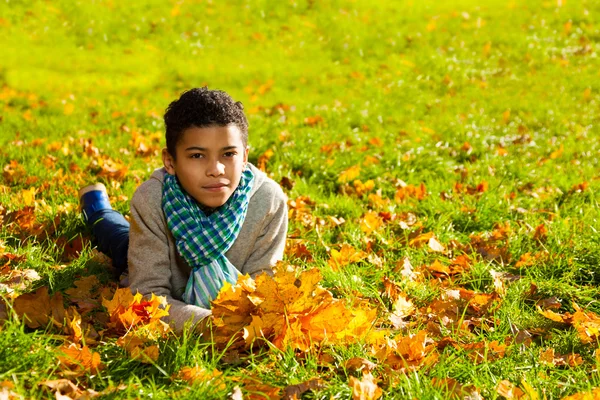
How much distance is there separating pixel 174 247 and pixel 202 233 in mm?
223

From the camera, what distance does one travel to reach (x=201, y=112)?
110 inches

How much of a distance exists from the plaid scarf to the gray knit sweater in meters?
0.07

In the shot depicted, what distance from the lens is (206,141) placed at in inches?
111

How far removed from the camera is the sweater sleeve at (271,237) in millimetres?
3162

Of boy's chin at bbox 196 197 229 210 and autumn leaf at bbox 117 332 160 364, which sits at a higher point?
boy's chin at bbox 196 197 229 210

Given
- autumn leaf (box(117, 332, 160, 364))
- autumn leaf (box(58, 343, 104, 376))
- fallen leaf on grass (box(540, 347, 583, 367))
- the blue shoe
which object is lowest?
fallen leaf on grass (box(540, 347, 583, 367))

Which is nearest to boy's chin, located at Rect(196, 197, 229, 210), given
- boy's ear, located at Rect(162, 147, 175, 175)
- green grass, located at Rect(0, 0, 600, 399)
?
boy's ear, located at Rect(162, 147, 175, 175)

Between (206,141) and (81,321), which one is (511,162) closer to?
(206,141)

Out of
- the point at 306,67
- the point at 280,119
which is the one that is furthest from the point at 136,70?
the point at 280,119

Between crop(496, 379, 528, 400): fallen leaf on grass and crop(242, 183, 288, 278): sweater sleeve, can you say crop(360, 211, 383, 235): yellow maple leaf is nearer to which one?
crop(242, 183, 288, 278): sweater sleeve

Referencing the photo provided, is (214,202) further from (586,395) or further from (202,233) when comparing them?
(586,395)

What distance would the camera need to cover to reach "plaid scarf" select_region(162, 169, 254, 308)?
290cm

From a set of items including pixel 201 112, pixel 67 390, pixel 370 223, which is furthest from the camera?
pixel 370 223

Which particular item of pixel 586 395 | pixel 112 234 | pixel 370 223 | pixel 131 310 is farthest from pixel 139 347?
pixel 370 223
